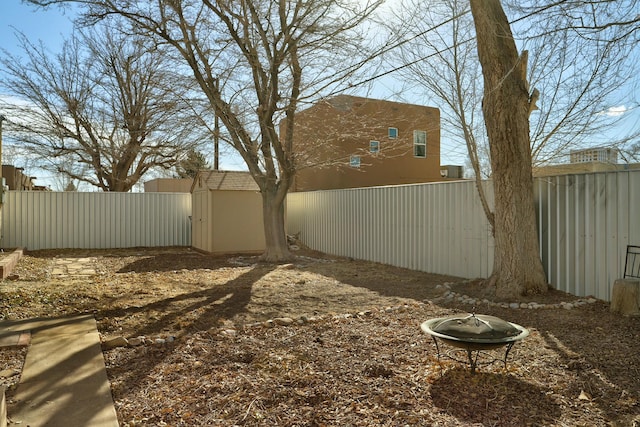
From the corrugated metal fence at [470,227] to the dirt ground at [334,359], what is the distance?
69cm

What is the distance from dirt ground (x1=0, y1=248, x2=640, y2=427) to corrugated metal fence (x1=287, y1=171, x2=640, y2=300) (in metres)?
0.69

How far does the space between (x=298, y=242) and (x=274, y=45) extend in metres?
6.79

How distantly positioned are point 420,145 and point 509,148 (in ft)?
36.1

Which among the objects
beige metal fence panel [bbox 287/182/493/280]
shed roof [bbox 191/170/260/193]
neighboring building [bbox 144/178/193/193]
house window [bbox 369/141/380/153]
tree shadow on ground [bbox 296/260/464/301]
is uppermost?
house window [bbox 369/141/380/153]

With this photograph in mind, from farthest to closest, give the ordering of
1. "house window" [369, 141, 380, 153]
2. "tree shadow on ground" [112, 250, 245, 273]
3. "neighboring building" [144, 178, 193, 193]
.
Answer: "neighboring building" [144, 178, 193, 193] < "house window" [369, 141, 380, 153] < "tree shadow on ground" [112, 250, 245, 273]

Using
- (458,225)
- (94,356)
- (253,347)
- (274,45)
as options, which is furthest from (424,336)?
(274,45)

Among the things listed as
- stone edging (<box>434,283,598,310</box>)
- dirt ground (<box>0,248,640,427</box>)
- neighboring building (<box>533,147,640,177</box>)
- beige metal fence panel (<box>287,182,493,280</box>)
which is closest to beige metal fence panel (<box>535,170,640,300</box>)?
stone edging (<box>434,283,598,310</box>)

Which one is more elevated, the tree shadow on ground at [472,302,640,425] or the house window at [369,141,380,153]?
the house window at [369,141,380,153]

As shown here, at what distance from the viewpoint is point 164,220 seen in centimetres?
1517

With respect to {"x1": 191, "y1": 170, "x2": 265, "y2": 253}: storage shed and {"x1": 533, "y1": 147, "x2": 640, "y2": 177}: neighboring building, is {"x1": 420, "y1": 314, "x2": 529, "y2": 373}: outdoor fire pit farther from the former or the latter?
{"x1": 191, "y1": 170, "x2": 265, "y2": 253}: storage shed

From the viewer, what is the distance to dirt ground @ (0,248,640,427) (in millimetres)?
2924

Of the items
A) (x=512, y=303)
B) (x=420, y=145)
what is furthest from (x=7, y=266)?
(x=420, y=145)

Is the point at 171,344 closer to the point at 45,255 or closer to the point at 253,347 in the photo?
the point at 253,347

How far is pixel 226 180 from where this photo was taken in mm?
12883
